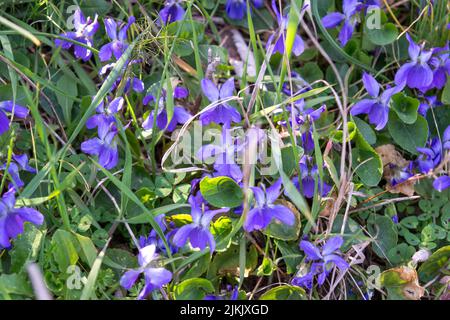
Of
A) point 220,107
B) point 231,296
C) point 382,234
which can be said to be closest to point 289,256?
point 231,296

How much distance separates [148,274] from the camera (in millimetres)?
1584

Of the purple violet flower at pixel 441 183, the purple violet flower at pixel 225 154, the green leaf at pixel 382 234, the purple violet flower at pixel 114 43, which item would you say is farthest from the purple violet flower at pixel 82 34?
the purple violet flower at pixel 441 183

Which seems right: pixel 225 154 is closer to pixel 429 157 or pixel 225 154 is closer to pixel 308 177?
pixel 308 177

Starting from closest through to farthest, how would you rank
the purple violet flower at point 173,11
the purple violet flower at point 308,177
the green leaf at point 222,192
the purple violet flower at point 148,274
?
the purple violet flower at point 148,274 < the green leaf at point 222,192 < the purple violet flower at point 308,177 < the purple violet flower at point 173,11

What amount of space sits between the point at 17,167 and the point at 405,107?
1.06 metres

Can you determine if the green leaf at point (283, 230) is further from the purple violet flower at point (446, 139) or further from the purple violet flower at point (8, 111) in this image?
the purple violet flower at point (8, 111)

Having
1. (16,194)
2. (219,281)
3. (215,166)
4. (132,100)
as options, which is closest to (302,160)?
(215,166)

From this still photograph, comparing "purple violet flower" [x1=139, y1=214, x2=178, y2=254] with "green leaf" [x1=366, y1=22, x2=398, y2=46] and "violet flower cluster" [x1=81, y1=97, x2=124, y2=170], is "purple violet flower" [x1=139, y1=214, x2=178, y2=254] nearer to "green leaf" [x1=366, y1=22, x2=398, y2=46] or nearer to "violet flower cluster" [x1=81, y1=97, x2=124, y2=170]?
"violet flower cluster" [x1=81, y1=97, x2=124, y2=170]

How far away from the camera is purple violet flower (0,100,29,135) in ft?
5.77

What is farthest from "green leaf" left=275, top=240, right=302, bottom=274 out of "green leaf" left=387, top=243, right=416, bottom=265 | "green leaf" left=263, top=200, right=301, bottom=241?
"green leaf" left=387, top=243, right=416, bottom=265

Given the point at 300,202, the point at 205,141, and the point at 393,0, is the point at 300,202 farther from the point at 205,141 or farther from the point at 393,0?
the point at 393,0

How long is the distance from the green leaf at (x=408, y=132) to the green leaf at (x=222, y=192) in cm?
51

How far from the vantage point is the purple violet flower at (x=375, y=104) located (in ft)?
6.23

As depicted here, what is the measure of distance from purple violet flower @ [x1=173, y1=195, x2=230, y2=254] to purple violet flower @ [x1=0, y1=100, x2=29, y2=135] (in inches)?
19.9
